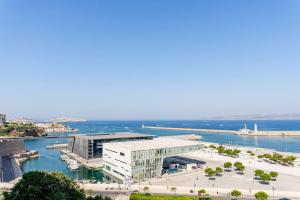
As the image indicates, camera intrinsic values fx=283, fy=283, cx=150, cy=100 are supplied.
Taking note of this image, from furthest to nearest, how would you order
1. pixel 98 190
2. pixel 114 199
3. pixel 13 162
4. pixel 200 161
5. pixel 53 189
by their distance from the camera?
pixel 13 162 < pixel 200 161 < pixel 98 190 < pixel 114 199 < pixel 53 189

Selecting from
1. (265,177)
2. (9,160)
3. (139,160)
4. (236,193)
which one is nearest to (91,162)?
(9,160)

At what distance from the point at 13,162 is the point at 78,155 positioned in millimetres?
17377

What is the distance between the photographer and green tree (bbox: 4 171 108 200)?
23.2 m

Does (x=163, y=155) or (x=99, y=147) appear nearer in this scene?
(x=163, y=155)

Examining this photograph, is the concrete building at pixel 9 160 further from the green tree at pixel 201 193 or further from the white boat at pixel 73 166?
the green tree at pixel 201 193

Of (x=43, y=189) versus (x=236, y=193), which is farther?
(x=236, y=193)

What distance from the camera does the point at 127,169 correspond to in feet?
176

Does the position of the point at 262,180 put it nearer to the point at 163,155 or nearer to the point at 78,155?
the point at 163,155

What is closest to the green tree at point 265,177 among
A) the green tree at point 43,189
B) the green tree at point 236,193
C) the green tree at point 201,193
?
the green tree at point 236,193

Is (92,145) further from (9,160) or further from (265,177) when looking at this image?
(265,177)

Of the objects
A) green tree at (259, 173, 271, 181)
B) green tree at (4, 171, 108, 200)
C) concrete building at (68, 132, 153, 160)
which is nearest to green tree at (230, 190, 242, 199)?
green tree at (259, 173, 271, 181)

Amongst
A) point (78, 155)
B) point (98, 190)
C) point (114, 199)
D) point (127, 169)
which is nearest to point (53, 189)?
point (114, 199)

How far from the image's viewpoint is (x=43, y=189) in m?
24.1

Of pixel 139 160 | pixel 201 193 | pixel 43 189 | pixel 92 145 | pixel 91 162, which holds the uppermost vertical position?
pixel 43 189
